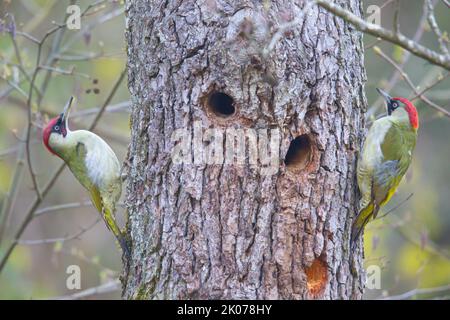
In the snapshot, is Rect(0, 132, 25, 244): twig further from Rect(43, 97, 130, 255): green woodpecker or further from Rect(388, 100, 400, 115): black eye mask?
Rect(388, 100, 400, 115): black eye mask

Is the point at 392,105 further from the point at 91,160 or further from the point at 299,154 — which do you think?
the point at 91,160

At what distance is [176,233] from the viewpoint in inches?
191

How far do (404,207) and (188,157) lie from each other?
25.6ft

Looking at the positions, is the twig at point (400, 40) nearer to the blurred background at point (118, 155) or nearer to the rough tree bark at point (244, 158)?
the rough tree bark at point (244, 158)

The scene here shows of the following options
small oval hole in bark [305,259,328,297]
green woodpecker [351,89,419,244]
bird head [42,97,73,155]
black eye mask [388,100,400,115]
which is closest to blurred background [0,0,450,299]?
bird head [42,97,73,155]

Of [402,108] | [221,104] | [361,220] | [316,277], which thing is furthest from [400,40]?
[402,108]

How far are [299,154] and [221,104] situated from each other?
62cm

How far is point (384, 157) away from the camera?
575cm

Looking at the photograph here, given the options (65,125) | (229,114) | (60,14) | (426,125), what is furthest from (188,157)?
(426,125)

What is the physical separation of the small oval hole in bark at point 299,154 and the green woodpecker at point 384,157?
15.2 inches

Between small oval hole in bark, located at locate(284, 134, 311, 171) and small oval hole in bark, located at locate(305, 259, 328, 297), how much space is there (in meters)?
0.64

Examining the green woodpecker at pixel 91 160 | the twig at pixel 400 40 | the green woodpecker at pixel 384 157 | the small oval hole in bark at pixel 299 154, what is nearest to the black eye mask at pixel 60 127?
the green woodpecker at pixel 91 160

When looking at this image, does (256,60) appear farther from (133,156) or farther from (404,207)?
(404,207)

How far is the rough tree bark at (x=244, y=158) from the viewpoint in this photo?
189 inches
